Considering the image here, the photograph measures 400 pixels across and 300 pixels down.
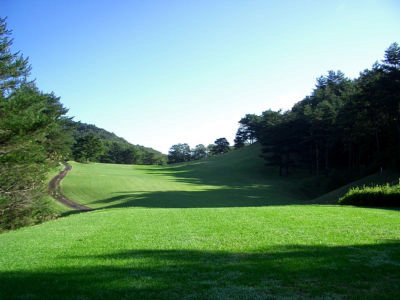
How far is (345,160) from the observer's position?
60.0 meters

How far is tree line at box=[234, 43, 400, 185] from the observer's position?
119 ft

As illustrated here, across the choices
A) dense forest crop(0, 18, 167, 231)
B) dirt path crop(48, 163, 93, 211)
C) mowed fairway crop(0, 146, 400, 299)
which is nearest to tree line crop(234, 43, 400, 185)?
mowed fairway crop(0, 146, 400, 299)

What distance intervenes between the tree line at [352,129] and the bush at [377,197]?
69.2 feet

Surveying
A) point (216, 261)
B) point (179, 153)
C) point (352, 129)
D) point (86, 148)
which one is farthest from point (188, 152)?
point (216, 261)

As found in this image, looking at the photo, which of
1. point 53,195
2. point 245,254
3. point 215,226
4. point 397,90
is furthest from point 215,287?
point 397,90

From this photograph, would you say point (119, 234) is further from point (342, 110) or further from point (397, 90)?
point (342, 110)

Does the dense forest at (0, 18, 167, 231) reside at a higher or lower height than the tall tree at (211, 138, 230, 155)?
lower

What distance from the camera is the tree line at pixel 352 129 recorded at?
36.4m

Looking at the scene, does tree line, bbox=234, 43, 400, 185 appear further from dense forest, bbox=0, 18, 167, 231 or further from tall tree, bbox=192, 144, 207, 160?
tall tree, bbox=192, 144, 207, 160

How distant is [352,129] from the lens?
46188 millimetres

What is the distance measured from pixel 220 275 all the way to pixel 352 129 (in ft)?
158

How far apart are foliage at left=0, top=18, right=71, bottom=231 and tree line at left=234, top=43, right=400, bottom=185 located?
39.7 meters

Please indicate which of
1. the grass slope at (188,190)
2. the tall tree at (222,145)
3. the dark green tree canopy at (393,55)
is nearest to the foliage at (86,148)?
the grass slope at (188,190)

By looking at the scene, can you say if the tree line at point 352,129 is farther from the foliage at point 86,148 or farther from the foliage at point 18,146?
the foliage at point 86,148
